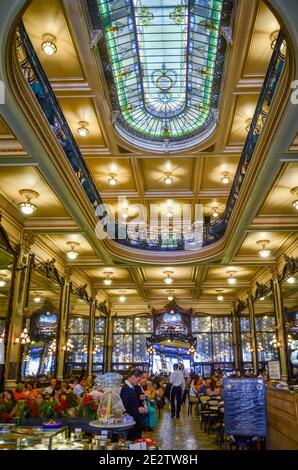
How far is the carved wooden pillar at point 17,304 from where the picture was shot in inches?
338

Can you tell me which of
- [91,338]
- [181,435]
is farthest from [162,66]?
[91,338]

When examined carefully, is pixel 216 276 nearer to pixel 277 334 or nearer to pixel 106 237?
pixel 277 334

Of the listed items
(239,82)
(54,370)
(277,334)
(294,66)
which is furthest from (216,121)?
(54,370)

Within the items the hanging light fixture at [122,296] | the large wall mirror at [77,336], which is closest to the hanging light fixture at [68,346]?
the large wall mirror at [77,336]

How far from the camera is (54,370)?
1148 centimetres

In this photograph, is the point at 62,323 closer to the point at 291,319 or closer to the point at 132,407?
the point at 291,319

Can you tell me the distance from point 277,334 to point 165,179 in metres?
5.74

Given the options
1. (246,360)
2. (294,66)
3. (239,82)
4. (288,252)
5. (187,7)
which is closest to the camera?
(294,66)

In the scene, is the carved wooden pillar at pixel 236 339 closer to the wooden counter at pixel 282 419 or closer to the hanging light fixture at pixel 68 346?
the hanging light fixture at pixel 68 346

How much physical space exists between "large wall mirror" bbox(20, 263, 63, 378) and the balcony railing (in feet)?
6.95

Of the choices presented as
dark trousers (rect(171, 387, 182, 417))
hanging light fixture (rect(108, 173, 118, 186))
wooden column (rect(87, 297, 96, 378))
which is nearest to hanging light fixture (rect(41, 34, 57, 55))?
hanging light fixture (rect(108, 173, 118, 186))

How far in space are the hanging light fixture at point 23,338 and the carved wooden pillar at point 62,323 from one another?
2596mm

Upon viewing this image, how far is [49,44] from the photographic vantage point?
23.4 feet

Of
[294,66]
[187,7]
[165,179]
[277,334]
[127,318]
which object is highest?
[187,7]
